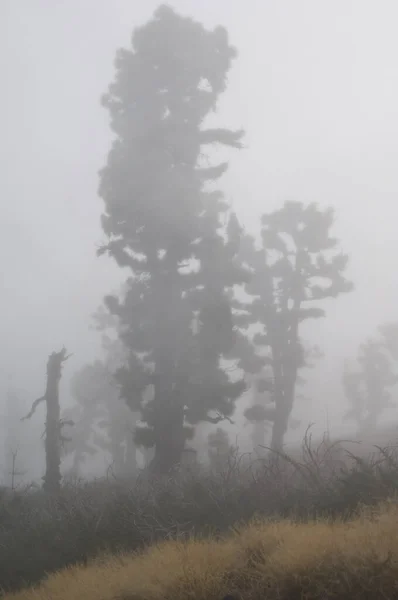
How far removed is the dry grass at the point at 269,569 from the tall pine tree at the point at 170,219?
10029 millimetres

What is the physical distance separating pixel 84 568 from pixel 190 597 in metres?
2.83

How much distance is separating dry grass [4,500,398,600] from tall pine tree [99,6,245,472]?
1003 cm

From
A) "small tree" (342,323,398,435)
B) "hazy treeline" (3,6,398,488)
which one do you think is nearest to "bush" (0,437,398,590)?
"hazy treeline" (3,6,398,488)

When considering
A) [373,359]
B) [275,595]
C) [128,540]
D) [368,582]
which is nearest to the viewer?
[368,582]

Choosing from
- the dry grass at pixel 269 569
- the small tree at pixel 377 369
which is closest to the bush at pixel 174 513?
the dry grass at pixel 269 569

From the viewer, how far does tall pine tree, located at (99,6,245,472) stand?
16297 millimetres

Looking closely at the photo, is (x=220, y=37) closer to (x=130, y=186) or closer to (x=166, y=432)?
(x=130, y=186)

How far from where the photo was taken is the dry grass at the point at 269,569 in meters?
4.21

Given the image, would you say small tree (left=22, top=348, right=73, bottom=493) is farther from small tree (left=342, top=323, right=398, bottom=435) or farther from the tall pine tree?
small tree (left=342, top=323, right=398, bottom=435)

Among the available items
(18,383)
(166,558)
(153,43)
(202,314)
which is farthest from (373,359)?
(18,383)

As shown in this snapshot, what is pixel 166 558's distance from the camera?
220 inches

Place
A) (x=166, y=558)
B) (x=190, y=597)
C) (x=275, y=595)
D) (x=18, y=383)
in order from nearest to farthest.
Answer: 1. (x=275, y=595)
2. (x=190, y=597)
3. (x=166, y=558)
4. (x=18, y=383)

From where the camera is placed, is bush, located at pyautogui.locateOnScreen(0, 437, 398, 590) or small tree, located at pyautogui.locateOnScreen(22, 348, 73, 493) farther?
small tree, located at pyautogui.locateOnScreen(22, 348, 73, 493)

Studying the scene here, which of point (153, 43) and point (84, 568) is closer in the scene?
point (84, 568)
